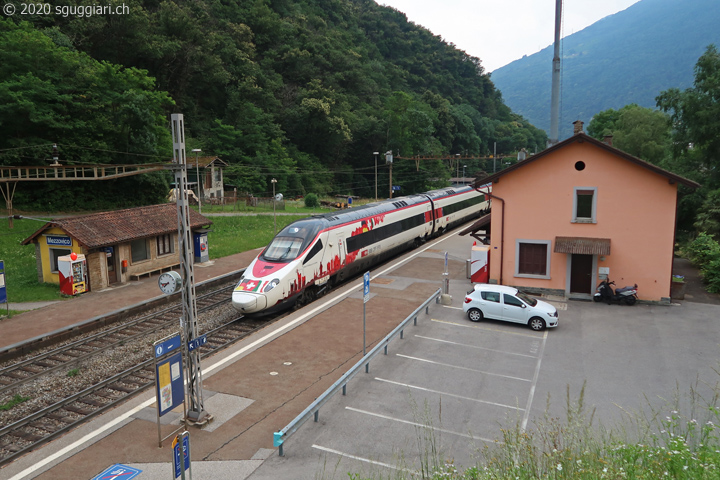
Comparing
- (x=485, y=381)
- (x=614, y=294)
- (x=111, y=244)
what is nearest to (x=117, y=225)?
(x=111, y=244)

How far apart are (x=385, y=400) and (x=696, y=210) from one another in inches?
1066

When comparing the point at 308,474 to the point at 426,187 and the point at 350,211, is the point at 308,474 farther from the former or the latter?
the point at 426,187

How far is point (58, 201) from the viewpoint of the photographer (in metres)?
40.5

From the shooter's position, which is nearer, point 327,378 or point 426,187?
point 327,378

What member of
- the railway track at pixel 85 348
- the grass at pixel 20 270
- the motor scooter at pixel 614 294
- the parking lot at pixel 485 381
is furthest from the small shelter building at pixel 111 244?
the motor scooter at pixel 614 294

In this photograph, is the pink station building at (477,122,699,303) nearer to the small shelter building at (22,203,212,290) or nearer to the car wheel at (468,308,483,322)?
the car wheel at (468,308,483,322)

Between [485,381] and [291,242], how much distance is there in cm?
964

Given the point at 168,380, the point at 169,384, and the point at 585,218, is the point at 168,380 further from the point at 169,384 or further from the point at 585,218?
the point at 585,218

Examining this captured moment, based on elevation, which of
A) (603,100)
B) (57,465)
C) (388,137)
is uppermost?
(603,100)

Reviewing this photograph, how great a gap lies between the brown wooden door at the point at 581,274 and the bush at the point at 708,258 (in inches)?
221

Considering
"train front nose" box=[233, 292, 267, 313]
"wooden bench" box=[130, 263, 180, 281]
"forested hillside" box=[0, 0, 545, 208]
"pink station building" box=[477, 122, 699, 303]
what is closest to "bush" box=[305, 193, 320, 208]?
"forested hillside" box=[0, 0, 545, 208]

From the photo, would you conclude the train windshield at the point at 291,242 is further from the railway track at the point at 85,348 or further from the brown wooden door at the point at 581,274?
the brown wooden door at the point at 581,274

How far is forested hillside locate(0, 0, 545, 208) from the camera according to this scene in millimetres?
39500

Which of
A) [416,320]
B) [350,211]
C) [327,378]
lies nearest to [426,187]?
[350,211]
